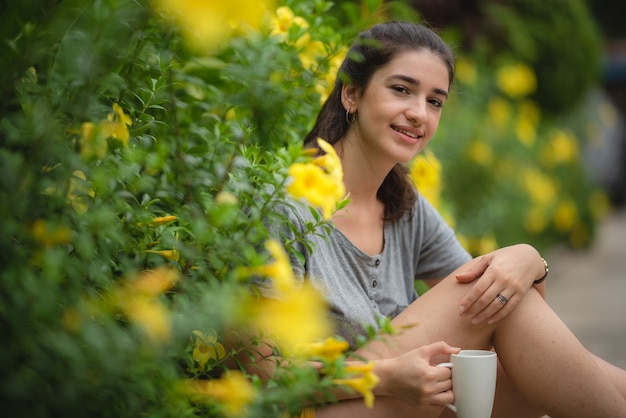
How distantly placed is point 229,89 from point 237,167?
1.70 ft

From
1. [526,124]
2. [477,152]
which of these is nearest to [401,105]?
[477,152]

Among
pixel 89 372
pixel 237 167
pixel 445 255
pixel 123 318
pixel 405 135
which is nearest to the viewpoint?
pixel 89 372

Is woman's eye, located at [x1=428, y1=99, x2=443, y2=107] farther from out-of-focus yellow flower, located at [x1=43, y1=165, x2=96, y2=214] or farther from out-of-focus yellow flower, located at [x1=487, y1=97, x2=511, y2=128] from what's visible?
out-of-focus yellow flower, located at [x1=487, y1=97, x2=511, y2=128]

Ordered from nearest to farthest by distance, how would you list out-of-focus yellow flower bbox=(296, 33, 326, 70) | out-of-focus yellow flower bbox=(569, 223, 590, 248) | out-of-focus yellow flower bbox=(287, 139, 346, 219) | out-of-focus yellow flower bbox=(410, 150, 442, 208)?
out-of-focus yellow flower bbox=(287, 139, 346, 219) → out-of-focus yellow flower bbox=(296, 33, 326, 70) → out-of-focus yellow flower bbox=(410, 150, 442, 208) → out-of-focus yellow flower bbox=(569, 223, 590, 248)

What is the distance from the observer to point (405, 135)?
188 cm

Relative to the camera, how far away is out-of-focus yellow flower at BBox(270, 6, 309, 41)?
1.99 metres

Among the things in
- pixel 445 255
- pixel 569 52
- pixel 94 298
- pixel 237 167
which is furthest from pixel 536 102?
pixel 94 298

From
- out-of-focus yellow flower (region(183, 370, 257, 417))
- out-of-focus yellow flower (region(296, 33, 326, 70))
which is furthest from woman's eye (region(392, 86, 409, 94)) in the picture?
out-of-focus yellow flower (region(183, 370, 257, 417))

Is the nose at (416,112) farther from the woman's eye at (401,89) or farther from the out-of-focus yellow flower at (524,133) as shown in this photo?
the out-of-focus yellow flower at (524,133)

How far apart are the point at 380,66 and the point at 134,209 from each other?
81 centimetres

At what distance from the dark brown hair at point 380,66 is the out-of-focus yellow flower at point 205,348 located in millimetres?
→ 735

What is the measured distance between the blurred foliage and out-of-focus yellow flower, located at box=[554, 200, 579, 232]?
15.3 feet

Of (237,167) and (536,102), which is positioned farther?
(536,102)

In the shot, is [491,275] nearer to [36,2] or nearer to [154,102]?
[154,102]
